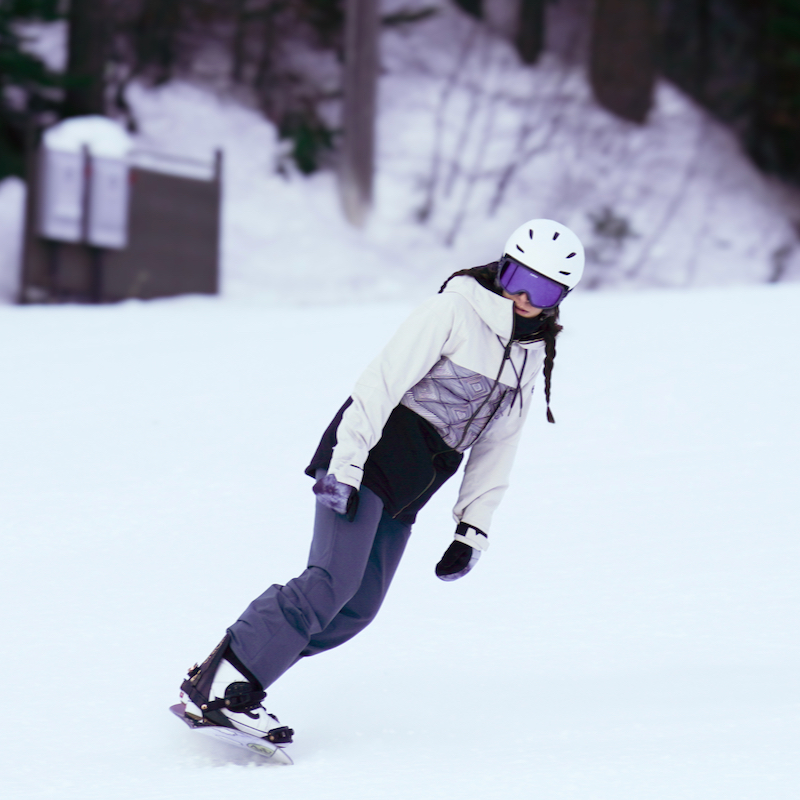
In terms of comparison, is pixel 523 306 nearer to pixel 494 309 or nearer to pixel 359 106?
pixel 494 309

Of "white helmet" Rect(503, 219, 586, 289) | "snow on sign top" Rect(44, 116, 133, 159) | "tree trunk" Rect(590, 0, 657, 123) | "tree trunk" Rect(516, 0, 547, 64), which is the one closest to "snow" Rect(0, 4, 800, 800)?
"white helmet" Rect(503, 219, 586, 289)

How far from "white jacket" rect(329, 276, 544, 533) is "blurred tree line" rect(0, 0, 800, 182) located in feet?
45.1

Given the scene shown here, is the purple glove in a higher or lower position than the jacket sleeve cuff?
lower

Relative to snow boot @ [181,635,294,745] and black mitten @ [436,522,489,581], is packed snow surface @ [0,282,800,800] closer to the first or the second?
snow boot @ [181,635,294,745]

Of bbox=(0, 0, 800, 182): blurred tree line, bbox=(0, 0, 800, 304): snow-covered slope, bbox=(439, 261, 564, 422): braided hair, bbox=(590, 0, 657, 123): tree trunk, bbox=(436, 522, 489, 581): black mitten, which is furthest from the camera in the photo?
bbox=(590, 0, 657, 123): tree trunk

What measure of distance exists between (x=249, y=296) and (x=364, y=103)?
11.3 ft

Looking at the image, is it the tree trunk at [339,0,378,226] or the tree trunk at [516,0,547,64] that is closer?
the tree trunk at [339,0,378,226]

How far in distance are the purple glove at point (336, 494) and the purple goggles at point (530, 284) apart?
2.16 ft

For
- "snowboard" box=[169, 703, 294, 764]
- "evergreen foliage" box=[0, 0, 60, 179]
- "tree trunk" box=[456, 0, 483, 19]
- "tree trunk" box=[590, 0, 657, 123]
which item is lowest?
"snowboard" box=[169, 703, 294, 764]

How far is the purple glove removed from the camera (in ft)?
9.18

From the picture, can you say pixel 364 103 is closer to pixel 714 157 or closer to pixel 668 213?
pixel 668 213

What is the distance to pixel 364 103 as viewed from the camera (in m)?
15.2

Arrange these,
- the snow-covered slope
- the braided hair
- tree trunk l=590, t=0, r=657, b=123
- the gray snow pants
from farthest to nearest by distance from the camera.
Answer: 1. tree trunk l=590, t=0, r=657, b=123
2. the snow-covered slope
3. the braided hair
4. the gray snow pants

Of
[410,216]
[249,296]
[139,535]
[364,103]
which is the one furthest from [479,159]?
[139,535]
